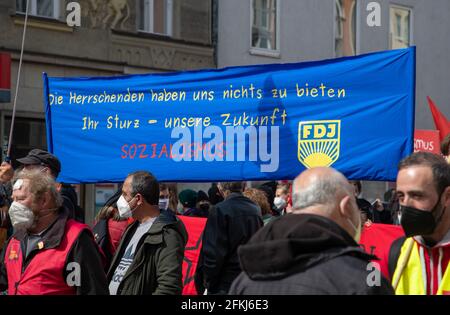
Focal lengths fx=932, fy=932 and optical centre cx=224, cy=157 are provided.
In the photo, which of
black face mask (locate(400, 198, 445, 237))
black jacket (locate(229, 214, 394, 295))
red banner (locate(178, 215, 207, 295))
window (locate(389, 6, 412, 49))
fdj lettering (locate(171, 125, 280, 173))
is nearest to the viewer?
black jacket (locate(229, 214, 394, 295))

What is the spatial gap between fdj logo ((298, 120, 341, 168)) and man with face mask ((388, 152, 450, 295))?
2.87m

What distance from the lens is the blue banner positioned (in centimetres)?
722

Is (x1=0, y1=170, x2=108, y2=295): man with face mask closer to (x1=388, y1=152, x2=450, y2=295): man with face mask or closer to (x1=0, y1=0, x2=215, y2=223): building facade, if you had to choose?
(x1=388, y1=152, x2=450, y2=295): man with face mask

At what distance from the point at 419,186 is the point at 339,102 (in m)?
3.20

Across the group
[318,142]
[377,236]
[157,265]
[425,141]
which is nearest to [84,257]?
[157,265]

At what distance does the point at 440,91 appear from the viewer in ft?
90.0

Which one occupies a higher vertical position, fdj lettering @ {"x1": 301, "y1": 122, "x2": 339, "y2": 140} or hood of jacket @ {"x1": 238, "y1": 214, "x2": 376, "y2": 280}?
fdj lettering @ {"x1": 301, "y1": 122, "x2": 339, "y2": 140}

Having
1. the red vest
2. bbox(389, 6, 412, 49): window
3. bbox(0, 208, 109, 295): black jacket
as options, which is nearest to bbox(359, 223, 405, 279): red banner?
bbox(0, 208, 109, 295): black jacket

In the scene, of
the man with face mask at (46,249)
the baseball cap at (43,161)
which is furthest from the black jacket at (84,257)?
the baseball cap at (43,161)

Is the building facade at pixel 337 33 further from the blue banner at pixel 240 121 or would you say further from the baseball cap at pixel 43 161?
the baseball cap at pixel 43 161

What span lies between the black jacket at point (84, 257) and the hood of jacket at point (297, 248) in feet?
6.42

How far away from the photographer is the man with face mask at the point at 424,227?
13.8 ft

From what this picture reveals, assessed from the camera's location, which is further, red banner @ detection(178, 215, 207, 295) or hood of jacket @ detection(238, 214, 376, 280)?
red banner @ detection(178, 215, 207, 295)
